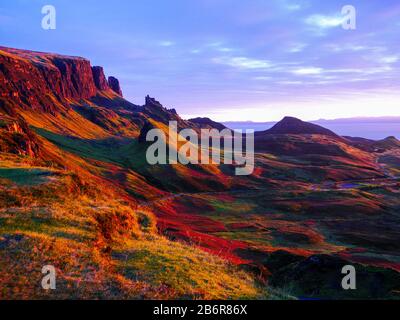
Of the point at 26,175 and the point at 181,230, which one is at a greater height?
the point at 26,175

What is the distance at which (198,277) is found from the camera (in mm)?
17203

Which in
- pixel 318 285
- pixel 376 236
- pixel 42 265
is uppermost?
pixel 42 265

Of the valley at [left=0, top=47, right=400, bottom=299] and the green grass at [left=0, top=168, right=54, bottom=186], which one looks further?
the green grass at [left=0, top=168, right=54, bottom=186]

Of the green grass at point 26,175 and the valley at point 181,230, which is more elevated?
the green grass at point 26,175

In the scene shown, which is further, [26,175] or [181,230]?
[181,230]

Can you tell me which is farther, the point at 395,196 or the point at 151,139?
the point at 151,139

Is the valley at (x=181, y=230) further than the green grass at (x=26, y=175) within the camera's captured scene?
No

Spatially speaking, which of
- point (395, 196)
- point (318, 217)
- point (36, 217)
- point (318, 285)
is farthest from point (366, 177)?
point (36, 217)

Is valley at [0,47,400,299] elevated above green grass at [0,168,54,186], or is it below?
below
